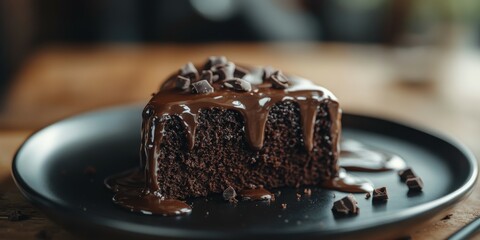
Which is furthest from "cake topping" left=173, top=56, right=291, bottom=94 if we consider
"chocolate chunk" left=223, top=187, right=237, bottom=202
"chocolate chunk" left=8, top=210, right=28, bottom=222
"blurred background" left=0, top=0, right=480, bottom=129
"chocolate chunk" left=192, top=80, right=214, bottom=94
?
"blurred background" left=0, top=0, right=480, bottom=129

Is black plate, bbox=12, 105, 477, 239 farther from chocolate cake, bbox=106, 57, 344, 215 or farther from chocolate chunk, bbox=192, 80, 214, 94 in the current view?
chocolate chunk, bbox=192, 80, 214, 94

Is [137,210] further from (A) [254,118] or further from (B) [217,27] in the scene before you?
(B) [217,27]

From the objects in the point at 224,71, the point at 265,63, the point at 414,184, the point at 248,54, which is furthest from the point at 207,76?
the point at 248,54

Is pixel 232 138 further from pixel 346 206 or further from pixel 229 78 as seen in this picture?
pixel 346 206

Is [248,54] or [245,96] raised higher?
[245,96]

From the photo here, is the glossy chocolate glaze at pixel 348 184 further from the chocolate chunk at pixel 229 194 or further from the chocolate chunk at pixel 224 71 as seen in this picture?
the chocolate chunk at pixel 224 71

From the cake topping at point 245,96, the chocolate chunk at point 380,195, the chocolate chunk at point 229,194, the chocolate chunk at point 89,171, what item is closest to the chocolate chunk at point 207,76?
the cake topping at point 245,96
